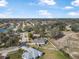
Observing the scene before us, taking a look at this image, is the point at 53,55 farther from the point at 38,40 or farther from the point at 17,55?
the point at 38,40

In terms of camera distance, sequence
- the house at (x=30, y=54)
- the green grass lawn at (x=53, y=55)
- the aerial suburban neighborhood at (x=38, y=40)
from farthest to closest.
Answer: the aerial suburban neighborhood at (x=38, y=40) → the green grass lawn at (x=53, y=55) → the house at (x=30, y=54)

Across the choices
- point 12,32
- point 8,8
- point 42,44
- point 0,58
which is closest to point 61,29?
point 42,44

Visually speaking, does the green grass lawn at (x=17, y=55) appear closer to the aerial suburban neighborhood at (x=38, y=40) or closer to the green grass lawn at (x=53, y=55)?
the aerial suburban neighborhood at (x=38, y=40)

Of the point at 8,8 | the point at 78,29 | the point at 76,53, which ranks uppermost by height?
the point at 8,8

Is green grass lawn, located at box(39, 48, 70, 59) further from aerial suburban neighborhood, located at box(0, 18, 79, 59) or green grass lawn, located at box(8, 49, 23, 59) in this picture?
green grass lawn, located at box(8, 49, 23, 59)

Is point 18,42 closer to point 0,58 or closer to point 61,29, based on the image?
point 0,58

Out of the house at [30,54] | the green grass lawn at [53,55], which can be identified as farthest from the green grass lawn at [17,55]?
the green grass lawn at [53,55]

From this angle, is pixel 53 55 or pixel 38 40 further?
pixel 38 40

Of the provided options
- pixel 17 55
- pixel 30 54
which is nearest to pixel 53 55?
pixel 30 54
